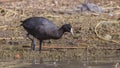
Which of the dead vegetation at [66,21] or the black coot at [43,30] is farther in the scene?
the dead vegetation at [66,21]

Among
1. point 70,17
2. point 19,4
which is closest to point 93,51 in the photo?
point 70,17

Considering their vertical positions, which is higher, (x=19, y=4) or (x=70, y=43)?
(x=19, y=4)

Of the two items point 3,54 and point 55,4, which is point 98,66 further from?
point 55,4

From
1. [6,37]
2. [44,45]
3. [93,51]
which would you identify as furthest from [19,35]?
[93,51]

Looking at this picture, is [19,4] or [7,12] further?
[19,4]

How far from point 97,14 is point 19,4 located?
120 inches

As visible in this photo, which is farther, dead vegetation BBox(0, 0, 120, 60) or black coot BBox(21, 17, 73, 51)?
dead vegetation BBox(0, 0, 120, 60)

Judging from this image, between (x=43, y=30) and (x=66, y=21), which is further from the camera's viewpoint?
(x=66, y=21)

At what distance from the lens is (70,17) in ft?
53.4

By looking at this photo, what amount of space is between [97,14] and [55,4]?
81.4 inches

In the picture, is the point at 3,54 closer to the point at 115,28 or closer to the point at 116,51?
the point at 116,51

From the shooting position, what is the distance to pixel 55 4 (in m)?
18.1

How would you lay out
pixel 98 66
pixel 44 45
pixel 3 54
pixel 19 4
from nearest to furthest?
pixel 98 66
pixel 3 54
pixel 44 45
pixel 19 4

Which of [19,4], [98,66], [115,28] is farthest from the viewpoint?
[19,4]
